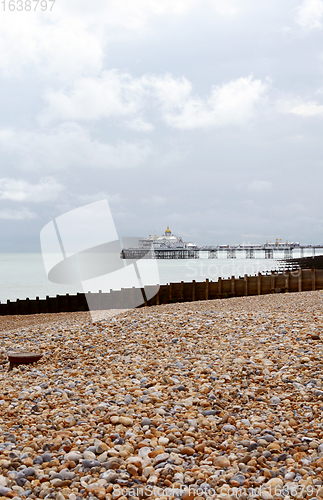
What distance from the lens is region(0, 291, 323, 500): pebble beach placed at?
9.65 ft

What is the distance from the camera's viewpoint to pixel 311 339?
6223 millimetres

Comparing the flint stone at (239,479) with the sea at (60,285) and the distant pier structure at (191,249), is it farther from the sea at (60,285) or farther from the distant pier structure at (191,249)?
the distant pier structure at (191,249)

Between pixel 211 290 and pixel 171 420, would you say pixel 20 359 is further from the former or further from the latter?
pixel 211 290

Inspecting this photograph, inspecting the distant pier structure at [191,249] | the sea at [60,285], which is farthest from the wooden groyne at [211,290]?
the distant pier structure at [191,249]

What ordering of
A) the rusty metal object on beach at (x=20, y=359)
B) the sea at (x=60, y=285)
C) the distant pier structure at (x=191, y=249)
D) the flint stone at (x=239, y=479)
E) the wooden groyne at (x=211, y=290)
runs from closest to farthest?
the flint stone at (x=239, y=479) < the rusty metal object on beach at (x=20, y=359) < the wooden groyne at (x=211, y=290) < the sea at (x=60, y=285) < the distant pier structure at (x=191, y=249)

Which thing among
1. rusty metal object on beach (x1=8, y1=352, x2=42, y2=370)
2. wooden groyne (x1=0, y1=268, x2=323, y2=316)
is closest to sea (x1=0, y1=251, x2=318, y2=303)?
wooden groyne (x1=0, y1=268, x2=323, y2=316)

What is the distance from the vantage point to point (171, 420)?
3789 mm

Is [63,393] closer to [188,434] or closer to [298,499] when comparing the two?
[188,434]

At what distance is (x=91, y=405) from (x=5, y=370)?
3025mm

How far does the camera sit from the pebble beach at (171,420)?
294 centimetres

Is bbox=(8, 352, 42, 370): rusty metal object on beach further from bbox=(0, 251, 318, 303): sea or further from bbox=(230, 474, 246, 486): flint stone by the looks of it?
bbox=(0, 251, 318, 303): sea

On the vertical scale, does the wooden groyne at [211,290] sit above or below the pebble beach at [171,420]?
above

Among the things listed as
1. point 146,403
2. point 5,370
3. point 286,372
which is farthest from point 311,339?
point 5,370

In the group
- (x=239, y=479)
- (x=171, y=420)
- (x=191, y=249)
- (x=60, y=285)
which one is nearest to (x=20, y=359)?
(x=171, y=420)
